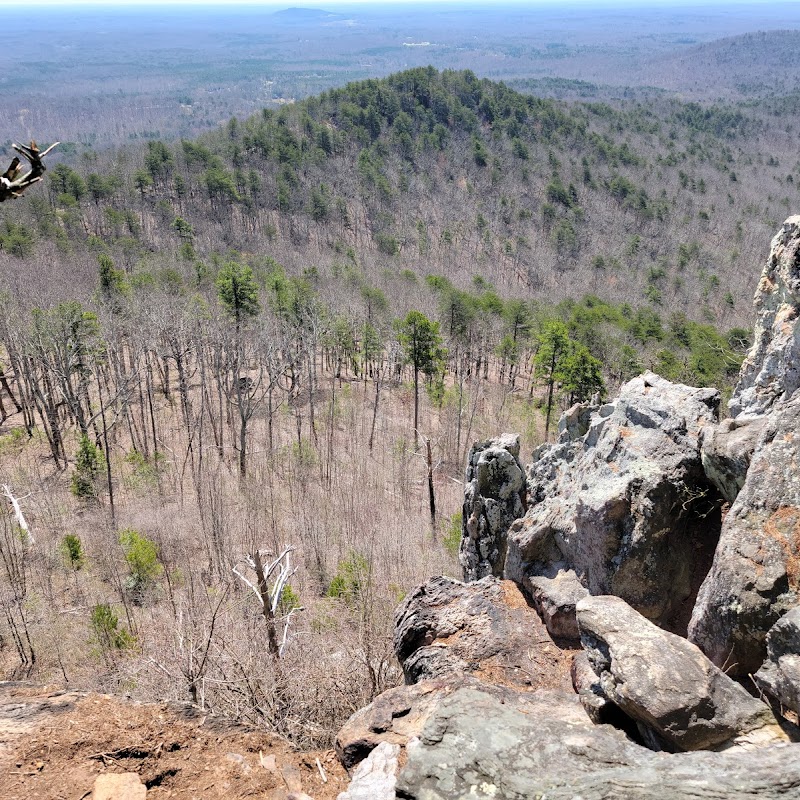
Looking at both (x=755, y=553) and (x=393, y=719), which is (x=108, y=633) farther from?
(x=755, y=553)

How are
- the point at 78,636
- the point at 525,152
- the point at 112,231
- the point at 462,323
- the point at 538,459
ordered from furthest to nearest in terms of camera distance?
the point at 525,152 → the point at 112,231 → the point at 462,323 → the point at 78,636 → the point at 538,459

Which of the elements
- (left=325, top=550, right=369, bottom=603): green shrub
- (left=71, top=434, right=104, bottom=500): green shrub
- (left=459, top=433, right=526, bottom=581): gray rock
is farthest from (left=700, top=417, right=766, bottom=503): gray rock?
(left=71, top=434, right=104, bottom=500): green shrub

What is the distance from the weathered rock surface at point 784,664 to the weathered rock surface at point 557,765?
0.93m

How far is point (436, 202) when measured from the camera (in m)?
111

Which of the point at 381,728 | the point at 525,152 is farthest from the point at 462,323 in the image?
the point at 525,152

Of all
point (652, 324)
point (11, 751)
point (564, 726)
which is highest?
point (564, 726)

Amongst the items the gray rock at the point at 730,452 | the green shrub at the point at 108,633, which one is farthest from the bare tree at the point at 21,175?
the green shrub at the point at 108,633

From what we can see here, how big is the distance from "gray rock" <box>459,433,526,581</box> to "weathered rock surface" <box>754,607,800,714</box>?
8.24 meters

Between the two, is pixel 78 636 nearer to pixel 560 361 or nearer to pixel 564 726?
pixel 564 726

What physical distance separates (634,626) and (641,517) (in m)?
3.36

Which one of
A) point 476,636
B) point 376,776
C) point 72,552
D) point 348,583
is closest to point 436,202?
point 348,583

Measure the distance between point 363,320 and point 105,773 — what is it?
4531 centimetres

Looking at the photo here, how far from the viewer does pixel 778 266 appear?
12.9m

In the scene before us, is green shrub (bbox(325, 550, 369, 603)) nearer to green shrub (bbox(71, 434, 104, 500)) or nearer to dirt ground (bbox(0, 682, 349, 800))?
green shrub (bbox(71, 434, 104, 500))
